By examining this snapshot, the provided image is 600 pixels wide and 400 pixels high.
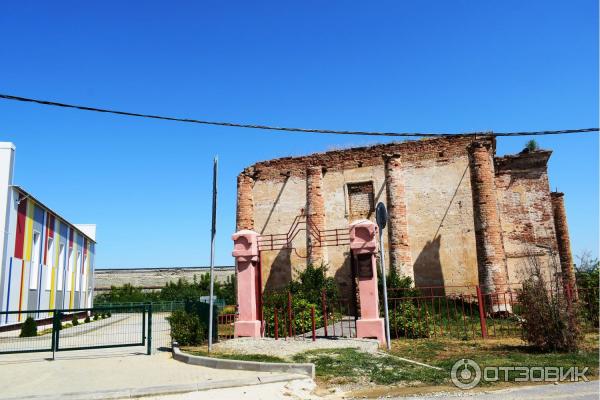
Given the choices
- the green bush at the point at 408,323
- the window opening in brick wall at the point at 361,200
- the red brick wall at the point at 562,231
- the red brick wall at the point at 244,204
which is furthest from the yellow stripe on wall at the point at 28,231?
the red brick wall at the point at 562,231

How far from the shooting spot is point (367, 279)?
42.6 feet

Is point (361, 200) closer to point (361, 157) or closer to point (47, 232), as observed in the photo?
point (361, 157)

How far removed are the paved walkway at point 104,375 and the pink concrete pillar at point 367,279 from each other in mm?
4899

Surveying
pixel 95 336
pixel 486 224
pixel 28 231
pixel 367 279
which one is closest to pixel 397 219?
pixel 486 224

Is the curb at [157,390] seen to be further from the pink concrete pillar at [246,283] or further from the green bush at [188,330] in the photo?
the pink concrete pillar at [246,283]

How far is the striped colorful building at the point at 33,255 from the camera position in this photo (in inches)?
746

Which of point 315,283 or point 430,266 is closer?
point 315,283

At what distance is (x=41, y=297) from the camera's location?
23438 mm

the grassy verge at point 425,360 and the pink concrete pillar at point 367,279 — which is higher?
the pink concrete pillar at point 367,279

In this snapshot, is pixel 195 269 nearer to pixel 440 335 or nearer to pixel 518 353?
pixel 440 335

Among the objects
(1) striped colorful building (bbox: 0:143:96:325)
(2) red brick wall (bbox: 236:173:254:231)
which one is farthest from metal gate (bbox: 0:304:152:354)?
(2) red brick wall (bbox: 236:173:254:231)

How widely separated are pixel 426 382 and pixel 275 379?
2.42 m

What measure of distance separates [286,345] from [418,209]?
12.9 meters

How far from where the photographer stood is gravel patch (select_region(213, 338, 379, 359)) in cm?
1087
